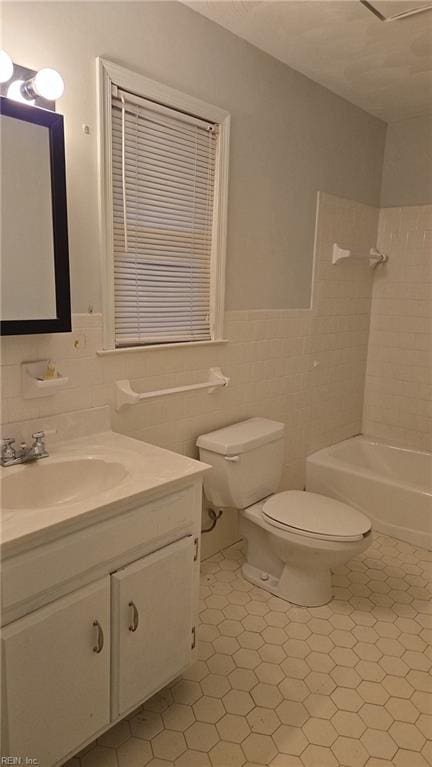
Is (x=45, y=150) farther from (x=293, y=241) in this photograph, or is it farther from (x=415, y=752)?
(x=415, y=752)

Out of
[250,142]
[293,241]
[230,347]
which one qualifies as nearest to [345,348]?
[293,241]

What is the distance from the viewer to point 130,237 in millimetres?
1961

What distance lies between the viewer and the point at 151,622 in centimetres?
157

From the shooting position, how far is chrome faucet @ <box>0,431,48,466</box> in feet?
5.23

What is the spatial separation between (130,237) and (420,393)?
7.47ft

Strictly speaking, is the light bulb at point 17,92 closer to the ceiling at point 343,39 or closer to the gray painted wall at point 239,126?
the gray painted wall at point 239,126

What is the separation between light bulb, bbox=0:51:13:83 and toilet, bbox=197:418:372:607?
1468mm

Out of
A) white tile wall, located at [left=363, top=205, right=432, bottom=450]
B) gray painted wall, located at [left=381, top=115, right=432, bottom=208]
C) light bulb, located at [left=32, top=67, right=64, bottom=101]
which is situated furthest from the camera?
white tile wall, located at [left=363, top=205, right=432, bottom=450]

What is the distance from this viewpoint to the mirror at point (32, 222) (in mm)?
1515

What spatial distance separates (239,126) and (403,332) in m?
1.79

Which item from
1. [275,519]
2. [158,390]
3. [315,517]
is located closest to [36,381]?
[158,390]

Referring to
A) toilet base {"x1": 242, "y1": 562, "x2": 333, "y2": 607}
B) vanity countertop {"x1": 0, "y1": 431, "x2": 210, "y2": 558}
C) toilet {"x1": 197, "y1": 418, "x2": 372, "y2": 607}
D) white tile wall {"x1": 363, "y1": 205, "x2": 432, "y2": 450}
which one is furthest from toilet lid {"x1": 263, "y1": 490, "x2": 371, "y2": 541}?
white tile wall {"x1": 363, "y1": 205, "x2": 432, "y2": 450}

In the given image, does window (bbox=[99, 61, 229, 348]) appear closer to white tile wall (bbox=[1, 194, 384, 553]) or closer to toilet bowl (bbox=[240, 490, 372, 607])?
white tile wall (bbox=[1, 194, 384, 553])

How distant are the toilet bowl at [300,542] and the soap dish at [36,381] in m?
1.08
